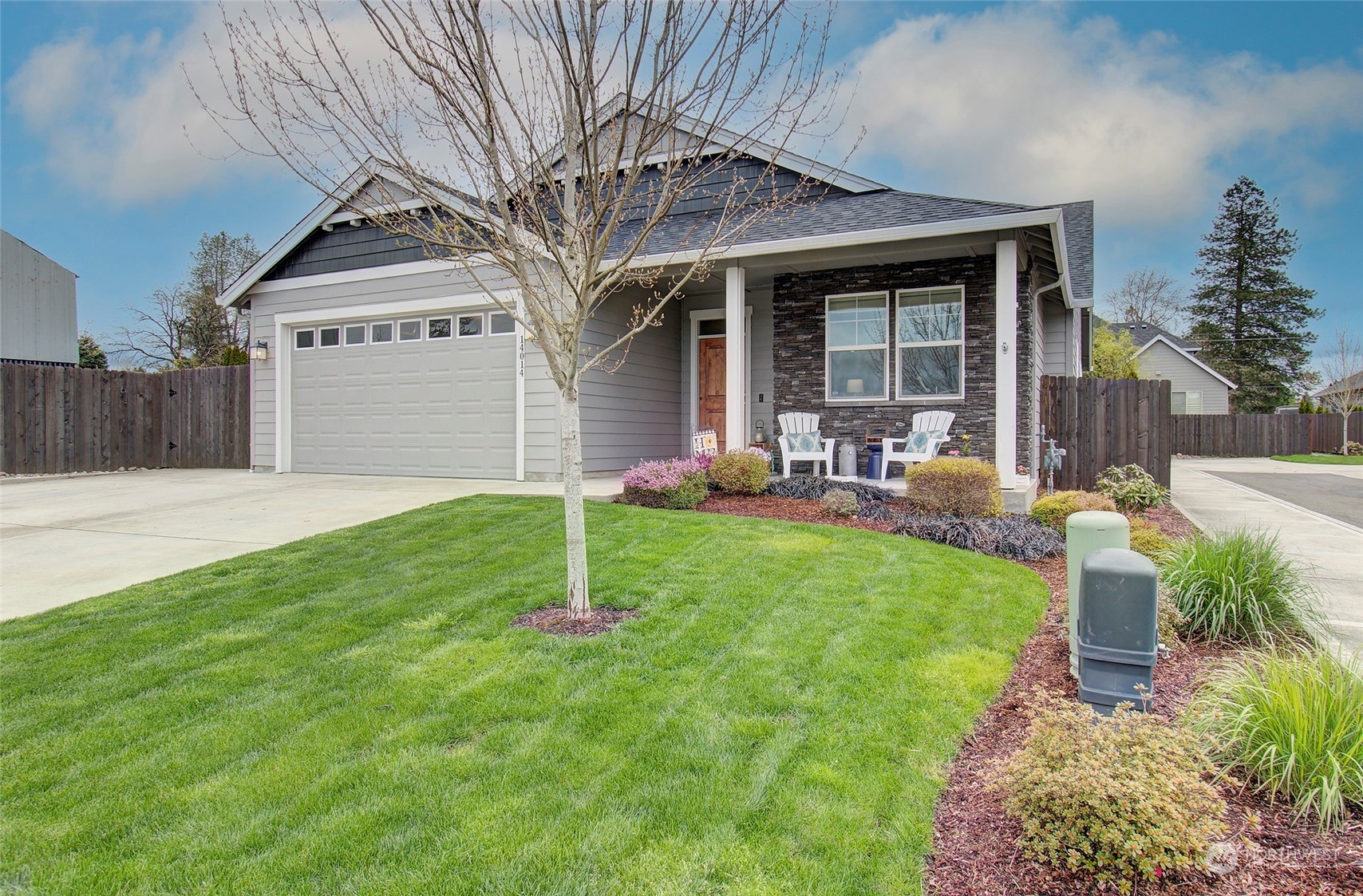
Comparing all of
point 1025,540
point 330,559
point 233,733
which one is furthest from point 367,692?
point 1025,540

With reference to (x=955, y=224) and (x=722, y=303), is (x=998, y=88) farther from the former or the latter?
(x=722, y=303)

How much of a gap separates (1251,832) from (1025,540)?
13.1 ft

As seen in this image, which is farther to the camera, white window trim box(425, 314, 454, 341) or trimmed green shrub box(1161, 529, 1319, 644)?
white window trim box(425, 314, 454, 341)

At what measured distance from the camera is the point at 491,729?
8.79ft

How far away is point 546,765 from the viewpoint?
2.43m

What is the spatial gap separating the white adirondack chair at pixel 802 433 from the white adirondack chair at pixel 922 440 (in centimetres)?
72

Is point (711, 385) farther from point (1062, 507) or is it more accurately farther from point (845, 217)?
point (1062, 507)

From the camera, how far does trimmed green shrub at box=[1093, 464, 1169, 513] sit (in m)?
8.52

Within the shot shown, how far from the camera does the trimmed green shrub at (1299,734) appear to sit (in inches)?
83.5

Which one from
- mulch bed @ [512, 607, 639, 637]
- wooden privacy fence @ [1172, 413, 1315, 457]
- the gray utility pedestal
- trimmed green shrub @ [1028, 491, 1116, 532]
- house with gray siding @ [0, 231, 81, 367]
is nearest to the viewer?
the gray utility pedestal

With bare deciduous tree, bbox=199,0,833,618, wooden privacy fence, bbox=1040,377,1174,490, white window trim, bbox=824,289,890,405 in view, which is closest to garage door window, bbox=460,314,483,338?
white window trim, bbox=824,289,890,405

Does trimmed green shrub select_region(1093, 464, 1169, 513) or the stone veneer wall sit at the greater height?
the stone veneer wall

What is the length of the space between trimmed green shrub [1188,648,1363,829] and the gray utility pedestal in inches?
11.0

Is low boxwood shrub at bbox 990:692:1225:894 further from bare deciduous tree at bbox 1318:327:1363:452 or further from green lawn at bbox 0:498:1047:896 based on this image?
bare deciduous tree at bbox 1318:327:1363:452
